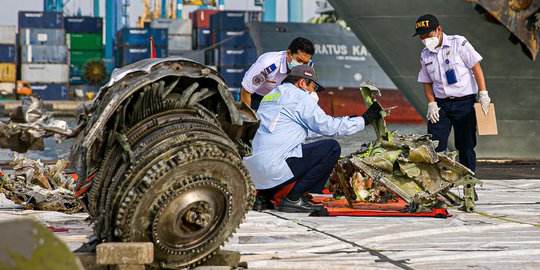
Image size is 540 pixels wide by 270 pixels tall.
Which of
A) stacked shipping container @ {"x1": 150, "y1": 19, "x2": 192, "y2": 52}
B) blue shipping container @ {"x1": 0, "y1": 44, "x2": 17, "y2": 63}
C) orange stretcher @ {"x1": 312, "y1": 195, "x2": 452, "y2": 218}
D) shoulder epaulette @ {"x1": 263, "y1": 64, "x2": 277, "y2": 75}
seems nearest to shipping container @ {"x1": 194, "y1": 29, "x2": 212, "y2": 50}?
stacked shipping container @ {"x1": 150, "y1": 19, "x2": 192, "y2": 52}

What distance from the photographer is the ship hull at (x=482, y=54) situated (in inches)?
584

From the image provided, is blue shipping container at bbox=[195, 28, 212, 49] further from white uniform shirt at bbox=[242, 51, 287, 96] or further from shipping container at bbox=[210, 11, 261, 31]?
white uniform shirt at bbox=[242, 51, 287, 96]

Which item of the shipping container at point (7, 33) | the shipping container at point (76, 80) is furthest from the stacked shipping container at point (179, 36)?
the shipping container at point (7, 33)

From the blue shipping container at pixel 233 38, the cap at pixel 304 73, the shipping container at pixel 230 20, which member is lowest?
the blue shipping container at pixel 233 38

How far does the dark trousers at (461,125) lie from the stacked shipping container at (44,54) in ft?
195

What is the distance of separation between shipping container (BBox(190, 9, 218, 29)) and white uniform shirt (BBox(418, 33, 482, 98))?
59513 mm

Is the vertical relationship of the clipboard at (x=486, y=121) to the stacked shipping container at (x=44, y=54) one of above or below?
above

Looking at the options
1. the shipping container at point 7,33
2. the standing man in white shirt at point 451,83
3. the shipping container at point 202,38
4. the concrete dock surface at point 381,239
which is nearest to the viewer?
the concrete dock surface at point 381,239

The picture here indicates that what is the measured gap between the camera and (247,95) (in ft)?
28.0

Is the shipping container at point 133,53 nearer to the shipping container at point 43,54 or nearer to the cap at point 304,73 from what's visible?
the shipping container at point 43,54

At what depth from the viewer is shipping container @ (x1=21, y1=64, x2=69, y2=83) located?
65.2 m

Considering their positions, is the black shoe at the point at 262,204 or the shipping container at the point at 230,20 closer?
the black shoe at the point at 262,204

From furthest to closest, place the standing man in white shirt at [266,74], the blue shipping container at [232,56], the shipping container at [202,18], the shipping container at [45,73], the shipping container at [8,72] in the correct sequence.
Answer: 1. the shipping container at [202,18]
2. the shipping container at [8,72]
3. the shipping container at [45,73]
4. the blue shipping container at [232,56]
5. the standing man in white shirt at [266,74]

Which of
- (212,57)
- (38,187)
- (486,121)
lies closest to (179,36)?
(212,57)
